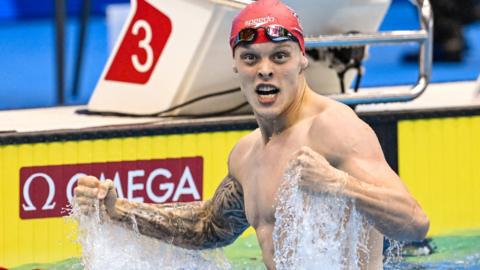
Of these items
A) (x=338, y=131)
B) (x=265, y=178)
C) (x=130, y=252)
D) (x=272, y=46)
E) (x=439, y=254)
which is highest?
(x=272, y=46)

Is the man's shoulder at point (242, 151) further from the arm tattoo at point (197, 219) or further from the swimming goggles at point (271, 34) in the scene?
the swimming goggles at point (271, 34)

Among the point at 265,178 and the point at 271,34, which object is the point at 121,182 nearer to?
the point at 265,178

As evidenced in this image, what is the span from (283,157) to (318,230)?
0.29 meters

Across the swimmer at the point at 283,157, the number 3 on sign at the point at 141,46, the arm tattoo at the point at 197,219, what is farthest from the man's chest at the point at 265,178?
the number 3 on sign at the point at 141,46

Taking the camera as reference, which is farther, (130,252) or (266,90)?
(130,252)

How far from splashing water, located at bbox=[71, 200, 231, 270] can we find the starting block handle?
1416 millimetres

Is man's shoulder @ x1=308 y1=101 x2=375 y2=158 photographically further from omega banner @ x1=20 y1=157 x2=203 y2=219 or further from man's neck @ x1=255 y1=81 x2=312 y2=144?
omega banner @ x1=20 y1=157 x2=203 y2=219

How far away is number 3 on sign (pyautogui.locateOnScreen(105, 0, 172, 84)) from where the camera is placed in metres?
5.28

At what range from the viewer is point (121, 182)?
498 cm

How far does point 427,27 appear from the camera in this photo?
17.1 ft

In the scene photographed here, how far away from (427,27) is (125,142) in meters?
1.34

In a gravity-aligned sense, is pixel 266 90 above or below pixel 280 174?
above

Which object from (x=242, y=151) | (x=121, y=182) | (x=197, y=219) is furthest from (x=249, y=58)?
(x=121, y=182)

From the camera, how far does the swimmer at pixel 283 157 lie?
10.0ft
